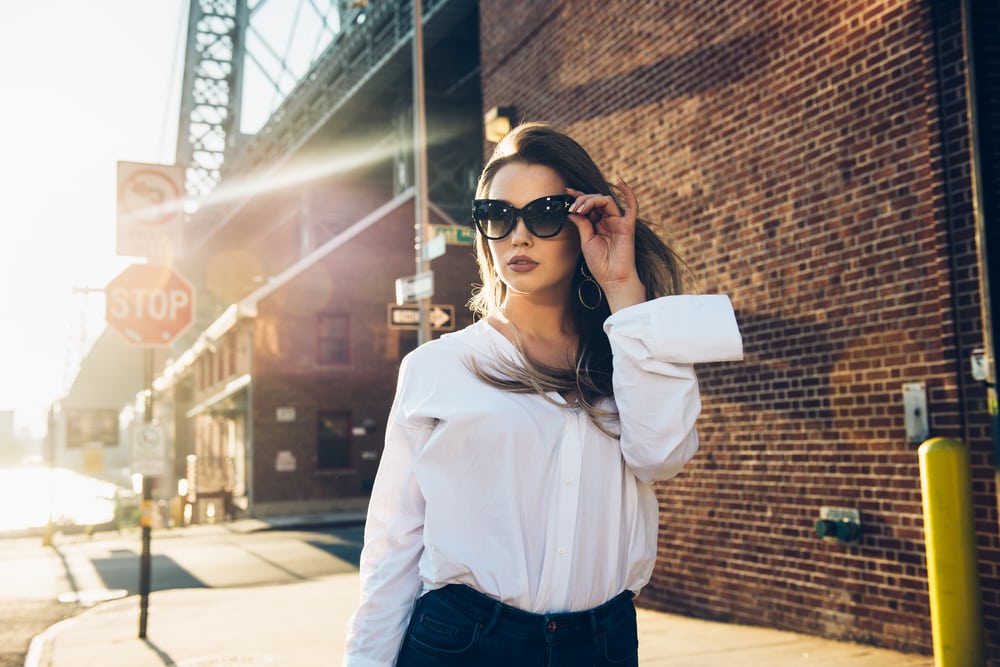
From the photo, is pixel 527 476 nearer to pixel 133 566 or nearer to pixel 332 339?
pixel 133 566

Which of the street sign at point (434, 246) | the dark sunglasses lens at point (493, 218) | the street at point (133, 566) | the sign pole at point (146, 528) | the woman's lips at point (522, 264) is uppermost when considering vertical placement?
the street sign at point (434, 246)

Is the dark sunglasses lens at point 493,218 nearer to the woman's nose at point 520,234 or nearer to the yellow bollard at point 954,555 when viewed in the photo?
the woman's nose at point 520,234

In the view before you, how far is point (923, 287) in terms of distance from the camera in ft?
20.0

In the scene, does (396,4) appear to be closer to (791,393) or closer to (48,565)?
(48,565)

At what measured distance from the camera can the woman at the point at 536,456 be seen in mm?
1924

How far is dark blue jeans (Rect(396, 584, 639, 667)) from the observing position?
191 centimetres

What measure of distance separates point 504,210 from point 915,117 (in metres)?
4.93

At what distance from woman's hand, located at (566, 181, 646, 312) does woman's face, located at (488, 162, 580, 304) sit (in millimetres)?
82

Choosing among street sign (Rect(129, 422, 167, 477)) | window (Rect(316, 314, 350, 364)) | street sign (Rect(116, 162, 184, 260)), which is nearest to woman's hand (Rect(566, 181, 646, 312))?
street sign (Rect(116, 162, 184, 260))

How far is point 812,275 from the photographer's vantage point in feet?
22.9

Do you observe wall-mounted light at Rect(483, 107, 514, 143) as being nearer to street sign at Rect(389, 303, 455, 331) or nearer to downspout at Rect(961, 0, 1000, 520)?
street sign at Rect(389, 303, 455, 331)

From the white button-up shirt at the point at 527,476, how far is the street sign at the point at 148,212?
7.52 m

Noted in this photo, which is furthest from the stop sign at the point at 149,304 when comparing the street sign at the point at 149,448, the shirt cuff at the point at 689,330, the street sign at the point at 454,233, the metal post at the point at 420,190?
the shirt cuff at the point at 689,330

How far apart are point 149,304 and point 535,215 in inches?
290
